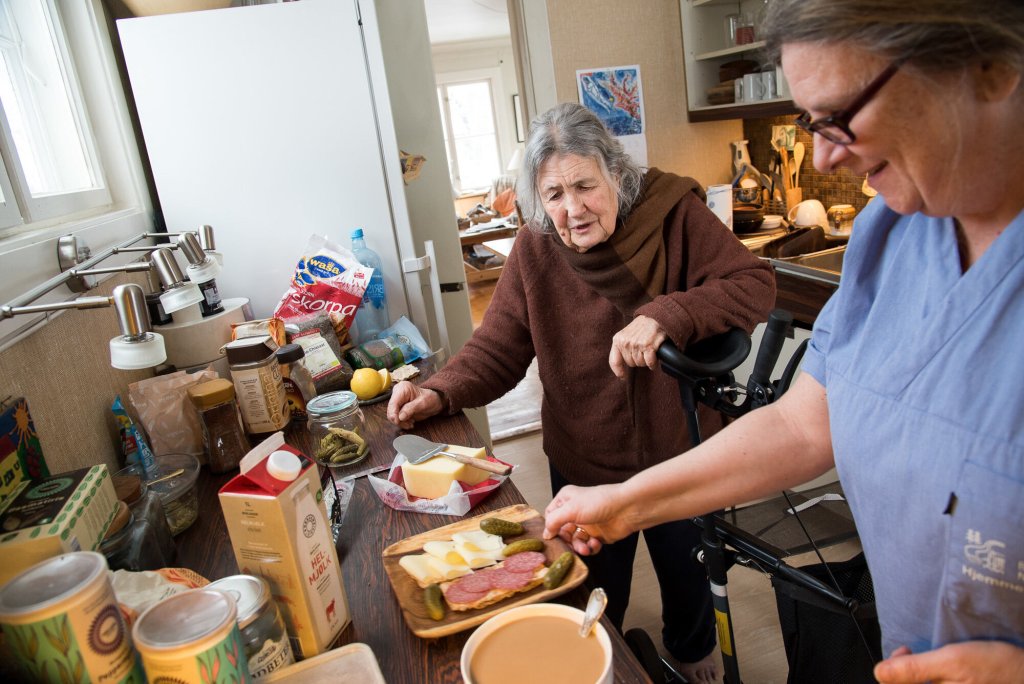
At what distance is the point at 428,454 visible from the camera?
119cm

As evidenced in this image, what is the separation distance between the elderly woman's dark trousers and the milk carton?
0.98 metres

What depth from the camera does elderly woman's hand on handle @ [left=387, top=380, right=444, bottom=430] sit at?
1428 mm

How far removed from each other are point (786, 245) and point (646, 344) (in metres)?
1.83

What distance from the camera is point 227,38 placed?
1.97 m

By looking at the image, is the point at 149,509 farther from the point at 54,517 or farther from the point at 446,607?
the point at 446,607

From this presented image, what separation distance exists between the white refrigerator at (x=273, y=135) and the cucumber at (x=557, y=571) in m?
1.39

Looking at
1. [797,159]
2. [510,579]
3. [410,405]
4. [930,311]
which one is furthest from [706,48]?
[510,579]

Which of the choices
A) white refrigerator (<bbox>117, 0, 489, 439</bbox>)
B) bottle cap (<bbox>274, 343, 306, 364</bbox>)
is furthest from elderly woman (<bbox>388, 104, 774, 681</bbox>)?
white refrigerator (<bbox>117, 0, 489, 439</bbox>)

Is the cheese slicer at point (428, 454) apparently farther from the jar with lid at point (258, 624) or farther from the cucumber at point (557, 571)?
the jar with lid at point (258, 624)

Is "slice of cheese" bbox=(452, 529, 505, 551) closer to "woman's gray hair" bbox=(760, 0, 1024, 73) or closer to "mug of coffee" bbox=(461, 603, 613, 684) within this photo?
"mug of coffee" bbox=(461, 603, 613, 684)

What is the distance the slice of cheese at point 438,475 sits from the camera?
113cm

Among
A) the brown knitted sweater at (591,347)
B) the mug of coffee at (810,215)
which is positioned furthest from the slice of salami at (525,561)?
the mug of coffee at (810,215)

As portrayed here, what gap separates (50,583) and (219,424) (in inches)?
29.5

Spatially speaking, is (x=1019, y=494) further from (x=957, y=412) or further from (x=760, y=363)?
(x=760, y=363)
